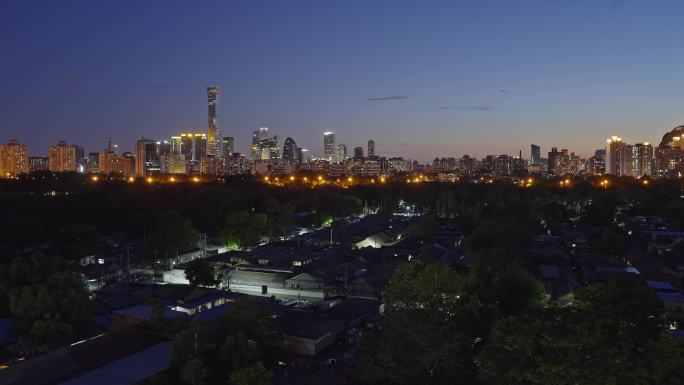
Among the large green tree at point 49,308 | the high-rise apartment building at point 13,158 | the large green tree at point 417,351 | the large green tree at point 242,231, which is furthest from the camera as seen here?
the high-rise apartment building at point 13,158

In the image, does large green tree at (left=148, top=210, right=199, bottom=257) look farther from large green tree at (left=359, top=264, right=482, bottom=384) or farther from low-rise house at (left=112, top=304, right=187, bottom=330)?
large green tree at (left=359, top=264, right=482, bottom=384)

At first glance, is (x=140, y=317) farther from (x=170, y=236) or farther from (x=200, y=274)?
(x=170, y=236)

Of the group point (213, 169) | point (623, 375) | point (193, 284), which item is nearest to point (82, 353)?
point (193, 284)

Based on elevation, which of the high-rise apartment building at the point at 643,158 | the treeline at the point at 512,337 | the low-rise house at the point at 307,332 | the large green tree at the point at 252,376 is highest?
the high-rise apartment building at the point at 643,158

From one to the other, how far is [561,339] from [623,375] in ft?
2.07

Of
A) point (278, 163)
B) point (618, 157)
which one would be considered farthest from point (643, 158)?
point (278, 163)

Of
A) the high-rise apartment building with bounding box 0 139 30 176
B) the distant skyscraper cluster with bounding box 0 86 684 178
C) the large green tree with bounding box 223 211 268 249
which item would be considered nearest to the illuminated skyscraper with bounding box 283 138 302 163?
the distant skyscraper cluster with bounding box 0 86 684 178

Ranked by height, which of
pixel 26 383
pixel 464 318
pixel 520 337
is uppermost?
pixel 520 337

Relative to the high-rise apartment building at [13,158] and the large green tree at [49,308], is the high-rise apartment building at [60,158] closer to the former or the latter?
the high-rise apartment building at [13,158]

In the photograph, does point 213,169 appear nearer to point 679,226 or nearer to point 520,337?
point 679,226

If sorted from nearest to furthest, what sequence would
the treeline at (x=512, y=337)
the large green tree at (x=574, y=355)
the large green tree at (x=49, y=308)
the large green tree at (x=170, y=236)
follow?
the large green tree at (x=574, y=355) → the treeline at (x=512, y=337) → the large green tree at (x=49, y=308) → the large green tree at (x=170, y=236)

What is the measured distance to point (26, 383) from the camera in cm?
704

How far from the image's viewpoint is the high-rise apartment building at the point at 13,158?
61562mm

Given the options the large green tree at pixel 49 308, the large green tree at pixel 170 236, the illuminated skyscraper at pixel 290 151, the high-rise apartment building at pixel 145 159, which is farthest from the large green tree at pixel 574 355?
the illuminated skyscraper at pixel 290 151
